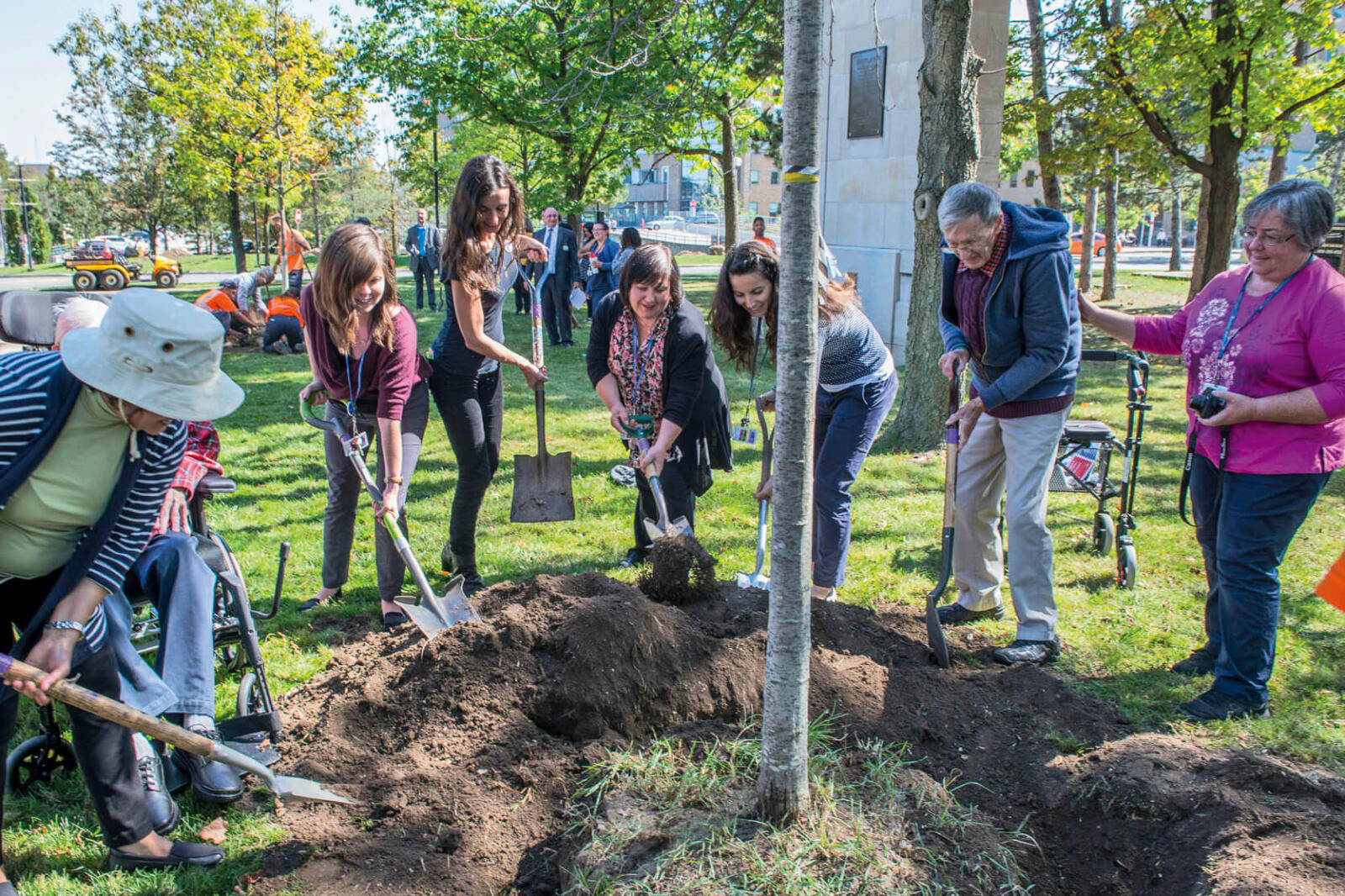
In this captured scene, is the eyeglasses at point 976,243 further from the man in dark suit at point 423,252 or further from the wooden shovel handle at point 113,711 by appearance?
the man in dark suit at point 423,252

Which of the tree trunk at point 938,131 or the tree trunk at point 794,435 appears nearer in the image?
the tree trunk at point 794,435

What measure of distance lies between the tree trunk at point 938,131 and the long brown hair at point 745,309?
258cm

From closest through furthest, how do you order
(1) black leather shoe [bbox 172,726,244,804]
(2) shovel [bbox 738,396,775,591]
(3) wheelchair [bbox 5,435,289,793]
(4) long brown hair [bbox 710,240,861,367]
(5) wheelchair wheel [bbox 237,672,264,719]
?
(1) black leather shoe [bbox 172,726,244,804]
(3) wheelchair [bbox 5,435,289,793]
(5) wheelchair wheel [bbox 237,672,264,719]
(4) long brown hair [bbox 710,240,861,367]
(2) shovel [bbox 738,396,775,591]

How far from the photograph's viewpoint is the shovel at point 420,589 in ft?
12.5

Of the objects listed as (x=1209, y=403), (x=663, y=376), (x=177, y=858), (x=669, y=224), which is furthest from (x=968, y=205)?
(x=669, y=224)

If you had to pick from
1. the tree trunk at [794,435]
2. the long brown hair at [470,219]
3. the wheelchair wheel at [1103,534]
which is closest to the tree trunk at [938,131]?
the wheelchair wheel at [1103,534]

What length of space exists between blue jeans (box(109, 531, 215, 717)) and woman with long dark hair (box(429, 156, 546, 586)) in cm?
169

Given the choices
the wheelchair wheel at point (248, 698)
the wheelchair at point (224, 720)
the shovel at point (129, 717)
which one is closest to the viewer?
the shovel at point (129, 717)

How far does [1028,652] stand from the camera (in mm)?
3953

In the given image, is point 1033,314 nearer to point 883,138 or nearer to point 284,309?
point 883,138

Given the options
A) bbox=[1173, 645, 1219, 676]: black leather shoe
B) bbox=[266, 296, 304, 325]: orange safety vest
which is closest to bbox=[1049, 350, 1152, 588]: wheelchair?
bbox=[1173, 645, 1219, 676]: black leather shoe

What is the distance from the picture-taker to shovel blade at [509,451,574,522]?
5137 mm

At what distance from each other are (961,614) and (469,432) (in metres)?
2.64

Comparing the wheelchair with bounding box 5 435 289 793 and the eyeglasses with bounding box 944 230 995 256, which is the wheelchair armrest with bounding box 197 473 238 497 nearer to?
the wheelchair with bounding box 5 435 289 793
